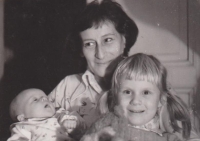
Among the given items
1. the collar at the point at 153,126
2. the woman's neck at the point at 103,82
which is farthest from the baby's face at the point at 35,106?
the collar at the point at 153,126

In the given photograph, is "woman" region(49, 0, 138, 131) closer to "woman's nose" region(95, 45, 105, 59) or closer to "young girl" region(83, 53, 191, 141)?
"woman's nose" region(95, 45, 105, 59)

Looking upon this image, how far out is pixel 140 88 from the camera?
969 millimetres

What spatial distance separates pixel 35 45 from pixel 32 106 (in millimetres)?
535

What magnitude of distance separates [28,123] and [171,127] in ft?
1.64

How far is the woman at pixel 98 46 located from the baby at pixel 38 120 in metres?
0.07

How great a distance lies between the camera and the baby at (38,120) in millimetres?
1098

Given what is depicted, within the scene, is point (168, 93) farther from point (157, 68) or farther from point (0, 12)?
point (0, 12)

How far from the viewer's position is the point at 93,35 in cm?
119

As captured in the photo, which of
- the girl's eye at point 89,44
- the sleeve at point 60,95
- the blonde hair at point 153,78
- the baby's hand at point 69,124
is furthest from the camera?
the sleeve at point 60,95

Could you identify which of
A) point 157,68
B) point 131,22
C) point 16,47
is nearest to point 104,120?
point 157,68

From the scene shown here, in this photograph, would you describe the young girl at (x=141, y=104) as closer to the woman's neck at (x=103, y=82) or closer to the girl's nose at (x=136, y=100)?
the girl's nose at (x=136, y=100)

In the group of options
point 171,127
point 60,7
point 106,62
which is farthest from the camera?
point 60,7

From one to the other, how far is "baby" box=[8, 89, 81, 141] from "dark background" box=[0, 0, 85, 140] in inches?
13.8

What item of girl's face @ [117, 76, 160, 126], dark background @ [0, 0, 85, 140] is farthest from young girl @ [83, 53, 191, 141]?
dark background @ [0, 0, 85, 140]
